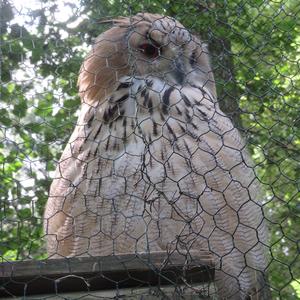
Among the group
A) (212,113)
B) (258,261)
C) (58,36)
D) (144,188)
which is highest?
(58,36)

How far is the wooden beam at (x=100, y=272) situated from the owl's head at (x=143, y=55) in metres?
0.94

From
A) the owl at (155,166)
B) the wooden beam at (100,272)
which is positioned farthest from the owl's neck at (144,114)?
the wooden beam at (100,272)

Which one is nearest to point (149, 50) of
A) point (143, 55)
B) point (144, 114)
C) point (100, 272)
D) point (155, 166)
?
point (143, 55)

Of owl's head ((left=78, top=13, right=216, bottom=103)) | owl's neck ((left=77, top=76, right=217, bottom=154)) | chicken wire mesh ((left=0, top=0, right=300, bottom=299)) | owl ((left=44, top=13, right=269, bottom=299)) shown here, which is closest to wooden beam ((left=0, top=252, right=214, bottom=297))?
chicken wire mesh ((left=0, top=0, right=300, bottom=299))

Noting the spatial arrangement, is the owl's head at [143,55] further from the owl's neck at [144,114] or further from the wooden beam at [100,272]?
the wooden beam at [100,272]

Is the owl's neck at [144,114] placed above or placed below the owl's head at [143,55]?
below

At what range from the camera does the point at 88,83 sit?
228 centimetres

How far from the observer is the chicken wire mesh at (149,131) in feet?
5.83

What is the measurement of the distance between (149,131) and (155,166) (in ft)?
0.61

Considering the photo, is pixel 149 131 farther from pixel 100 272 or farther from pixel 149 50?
pixel 100 272

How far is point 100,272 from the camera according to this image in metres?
1.23

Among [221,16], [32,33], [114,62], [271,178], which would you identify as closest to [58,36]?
[32,33]

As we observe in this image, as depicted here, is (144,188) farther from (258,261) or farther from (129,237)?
(258,261)

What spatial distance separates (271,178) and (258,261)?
67 centimetres
